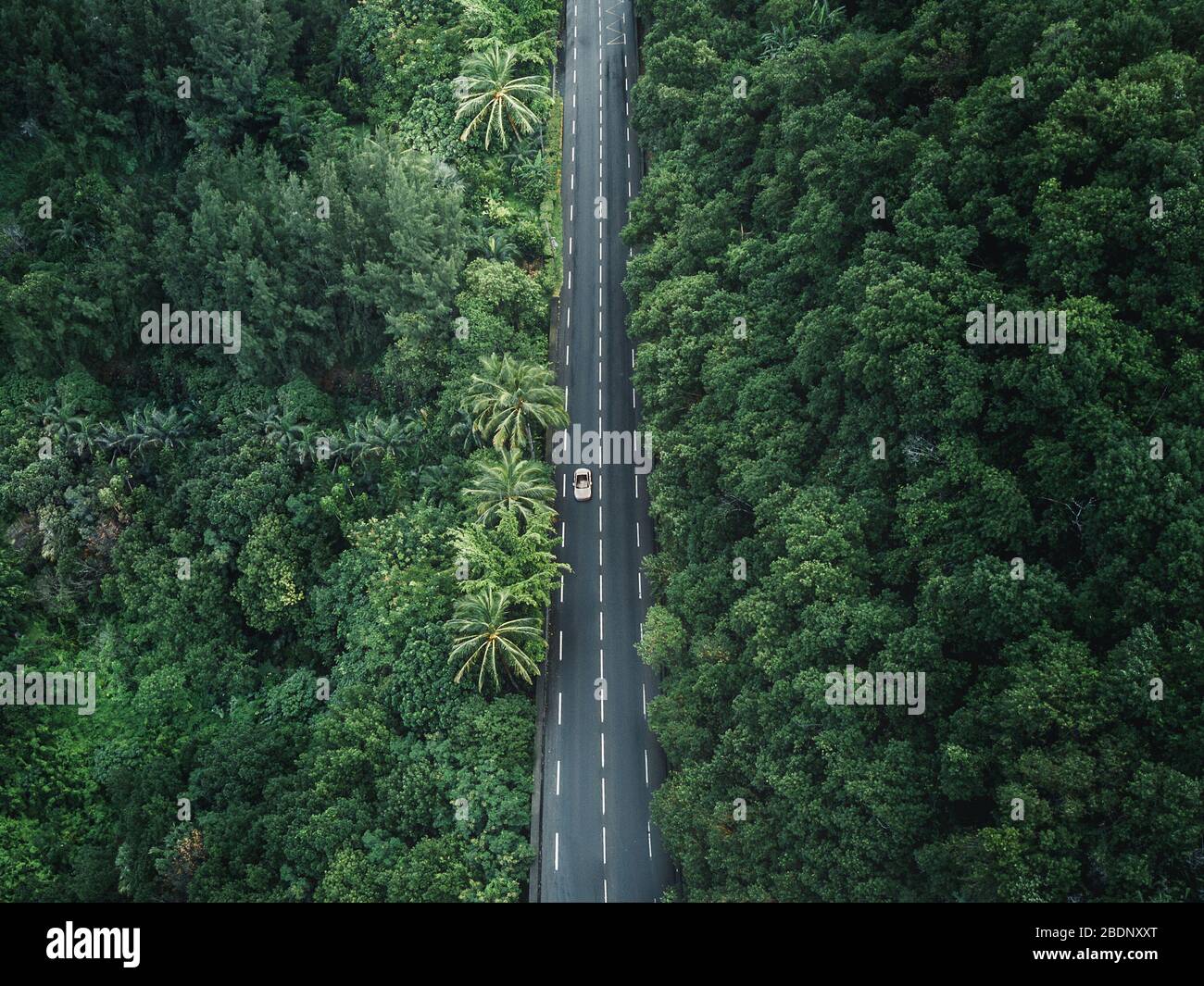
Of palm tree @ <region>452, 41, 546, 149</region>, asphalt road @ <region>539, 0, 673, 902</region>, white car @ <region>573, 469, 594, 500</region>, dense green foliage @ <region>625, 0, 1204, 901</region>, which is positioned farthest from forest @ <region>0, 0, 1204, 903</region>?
white car @ <region>573, 469, 594, 500</region>

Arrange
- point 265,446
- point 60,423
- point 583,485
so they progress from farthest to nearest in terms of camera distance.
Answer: point 60,423, point 265,446, point 583,485

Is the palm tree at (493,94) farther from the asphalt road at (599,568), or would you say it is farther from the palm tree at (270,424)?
the palm tree at (270,424)

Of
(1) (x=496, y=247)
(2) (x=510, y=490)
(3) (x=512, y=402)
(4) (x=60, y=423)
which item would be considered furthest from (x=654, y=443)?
(4) (x=60, y=423)

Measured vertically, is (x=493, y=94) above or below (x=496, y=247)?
above

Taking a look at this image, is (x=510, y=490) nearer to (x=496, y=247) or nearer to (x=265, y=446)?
(x=265, y=446)

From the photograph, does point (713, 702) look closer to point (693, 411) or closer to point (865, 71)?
point (693, 411)

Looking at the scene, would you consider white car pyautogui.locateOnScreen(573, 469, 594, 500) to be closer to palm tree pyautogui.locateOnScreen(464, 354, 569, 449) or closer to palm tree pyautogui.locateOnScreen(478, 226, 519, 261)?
palm tree pyautogui.locateOnScreen(464, 354, 569, 449)

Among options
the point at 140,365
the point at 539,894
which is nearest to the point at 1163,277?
the point at 539,894
